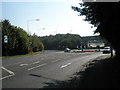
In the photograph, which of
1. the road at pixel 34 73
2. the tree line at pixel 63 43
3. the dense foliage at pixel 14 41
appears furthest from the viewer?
the tree line at pixel 63 43

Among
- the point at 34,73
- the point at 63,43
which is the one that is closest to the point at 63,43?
the point at 63,43

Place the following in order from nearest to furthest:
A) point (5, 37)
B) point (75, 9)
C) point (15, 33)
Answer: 1. point (75, 9)
2. point (5, 37)
3. point (15, 33)

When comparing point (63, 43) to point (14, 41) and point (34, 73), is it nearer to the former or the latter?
point (14, 41)

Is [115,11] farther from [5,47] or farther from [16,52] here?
[16,52]

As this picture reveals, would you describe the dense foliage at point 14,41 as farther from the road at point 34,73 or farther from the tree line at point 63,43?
the tree line at point 63,43

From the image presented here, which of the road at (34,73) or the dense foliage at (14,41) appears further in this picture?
the dense foliage at (14,41)

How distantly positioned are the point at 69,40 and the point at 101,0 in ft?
356

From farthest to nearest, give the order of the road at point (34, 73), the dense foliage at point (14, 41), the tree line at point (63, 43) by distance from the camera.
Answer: the tree line at point (63, 43) → the dense foliage at point (14, 41) → the road at point (34, 73)

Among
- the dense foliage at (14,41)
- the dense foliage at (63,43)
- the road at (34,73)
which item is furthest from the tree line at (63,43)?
the road at (34,73)

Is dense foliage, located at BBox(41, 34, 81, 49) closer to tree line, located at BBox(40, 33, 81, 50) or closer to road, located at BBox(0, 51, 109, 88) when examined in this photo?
tree line, located at BBox(40, 33, 81, 50)

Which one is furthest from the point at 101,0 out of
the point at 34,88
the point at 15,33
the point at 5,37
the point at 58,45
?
the point at 58,45

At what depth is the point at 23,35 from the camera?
2181 inches

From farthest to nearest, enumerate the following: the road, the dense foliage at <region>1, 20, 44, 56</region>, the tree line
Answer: the tree line → the dense foliage at <region>1, 20, 44, 56</region> → the road

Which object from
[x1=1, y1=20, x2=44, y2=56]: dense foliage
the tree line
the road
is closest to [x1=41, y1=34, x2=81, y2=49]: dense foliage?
the tree line
